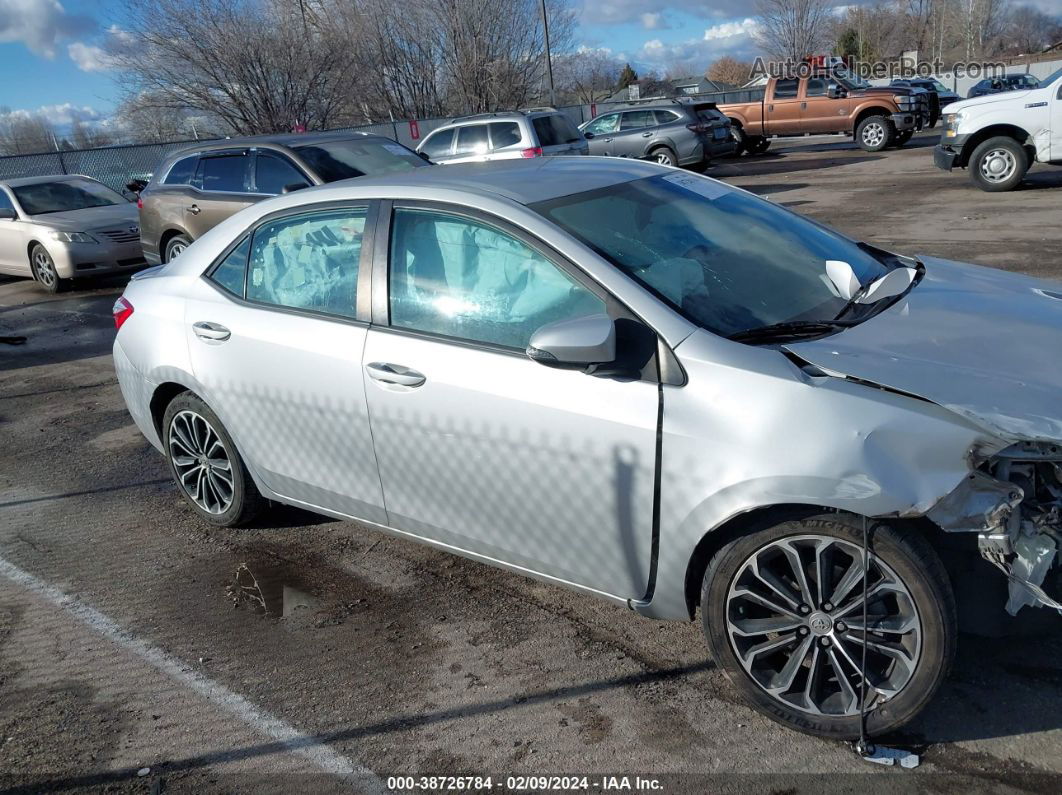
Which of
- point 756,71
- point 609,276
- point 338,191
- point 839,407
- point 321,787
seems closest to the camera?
point 839,407

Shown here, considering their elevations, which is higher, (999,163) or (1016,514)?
(1016,514)

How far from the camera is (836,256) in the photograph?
3795 mm

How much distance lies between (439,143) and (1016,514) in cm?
1476

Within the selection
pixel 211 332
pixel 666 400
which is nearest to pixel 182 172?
pixel 211 332

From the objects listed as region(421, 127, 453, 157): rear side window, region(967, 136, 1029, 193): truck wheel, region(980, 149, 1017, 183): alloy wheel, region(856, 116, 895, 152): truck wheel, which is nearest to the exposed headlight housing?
region(421, 127, 453, 157): rear side window

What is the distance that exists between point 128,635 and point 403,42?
35.4 meters

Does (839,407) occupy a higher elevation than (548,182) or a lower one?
lower

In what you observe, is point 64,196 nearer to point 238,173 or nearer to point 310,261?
point 238,173

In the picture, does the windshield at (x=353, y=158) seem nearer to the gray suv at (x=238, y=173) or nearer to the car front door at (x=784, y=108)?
the gray suv at (x=238, y=173)

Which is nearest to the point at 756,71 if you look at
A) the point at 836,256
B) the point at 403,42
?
the point at 403,42

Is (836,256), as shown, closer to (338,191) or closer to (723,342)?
(723,342)

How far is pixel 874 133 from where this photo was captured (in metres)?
23.3

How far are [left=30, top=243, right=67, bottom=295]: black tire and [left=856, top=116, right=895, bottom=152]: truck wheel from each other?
19.3 meters

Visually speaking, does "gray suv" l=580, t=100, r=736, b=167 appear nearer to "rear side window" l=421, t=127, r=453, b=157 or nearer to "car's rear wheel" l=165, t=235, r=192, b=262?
"rear side window" l=421, t=127, r=453, b=157
